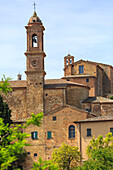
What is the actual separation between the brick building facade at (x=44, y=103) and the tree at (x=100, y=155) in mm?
5211

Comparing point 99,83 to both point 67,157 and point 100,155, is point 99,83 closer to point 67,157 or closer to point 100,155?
point 67,157

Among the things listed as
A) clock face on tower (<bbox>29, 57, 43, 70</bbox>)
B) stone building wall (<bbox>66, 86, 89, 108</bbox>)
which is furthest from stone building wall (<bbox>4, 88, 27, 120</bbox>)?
stone building wall (<bbox>66, 86, 89, 108</bbox>)

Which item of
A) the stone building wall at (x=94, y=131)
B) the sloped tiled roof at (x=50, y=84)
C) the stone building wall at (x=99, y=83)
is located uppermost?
the stone building wall at (x=99, y=83)

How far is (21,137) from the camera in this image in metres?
13.0

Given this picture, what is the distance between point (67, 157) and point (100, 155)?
5178 mm

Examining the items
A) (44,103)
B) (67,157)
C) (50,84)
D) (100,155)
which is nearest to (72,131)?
(67,157)

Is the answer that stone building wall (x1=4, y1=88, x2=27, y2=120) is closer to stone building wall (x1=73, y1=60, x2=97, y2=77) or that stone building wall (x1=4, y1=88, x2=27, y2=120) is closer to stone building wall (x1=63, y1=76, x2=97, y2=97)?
stone building wall (x1=63, y1=76, x2=97, y2=97)

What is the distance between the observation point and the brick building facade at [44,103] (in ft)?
131

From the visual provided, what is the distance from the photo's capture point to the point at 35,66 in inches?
1770

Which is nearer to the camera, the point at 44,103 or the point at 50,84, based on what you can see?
the point at 44,103

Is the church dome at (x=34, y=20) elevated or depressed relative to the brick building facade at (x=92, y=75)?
elevated

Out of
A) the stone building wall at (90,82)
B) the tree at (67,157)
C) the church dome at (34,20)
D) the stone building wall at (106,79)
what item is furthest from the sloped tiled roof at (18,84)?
the stone building wall at (106,79)

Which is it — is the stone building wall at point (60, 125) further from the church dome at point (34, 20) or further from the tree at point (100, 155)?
the church dome at point (34, 20)

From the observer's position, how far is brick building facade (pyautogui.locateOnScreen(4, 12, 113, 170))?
39.8 m
